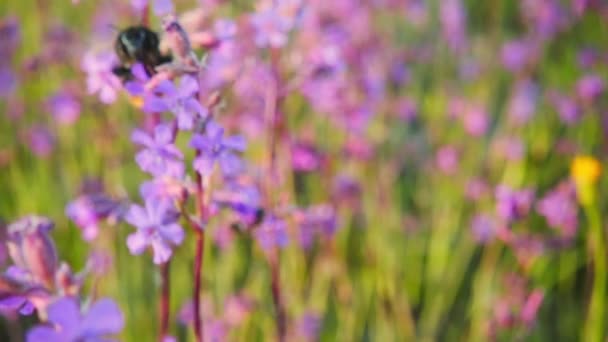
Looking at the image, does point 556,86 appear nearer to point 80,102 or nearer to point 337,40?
point 337,40

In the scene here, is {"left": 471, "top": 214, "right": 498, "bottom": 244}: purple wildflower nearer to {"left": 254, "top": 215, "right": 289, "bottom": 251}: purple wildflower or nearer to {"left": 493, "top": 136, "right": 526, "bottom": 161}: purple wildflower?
{"left": 493, "top": 136, "right": 526, "bottom": 161}: purple wildflower

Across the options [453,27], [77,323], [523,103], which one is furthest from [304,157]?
[453,27]

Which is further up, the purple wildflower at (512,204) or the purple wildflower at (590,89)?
the purple wildflower at (590,89)

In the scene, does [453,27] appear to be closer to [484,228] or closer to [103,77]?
[484,228]

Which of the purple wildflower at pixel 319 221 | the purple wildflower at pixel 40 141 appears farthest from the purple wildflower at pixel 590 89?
the purple wildflower at pixel 40 141

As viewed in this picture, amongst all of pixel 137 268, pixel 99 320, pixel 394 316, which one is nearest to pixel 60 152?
pixel 137 268

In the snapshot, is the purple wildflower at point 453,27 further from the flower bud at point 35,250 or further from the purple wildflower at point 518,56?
the flower bud at point 35,250

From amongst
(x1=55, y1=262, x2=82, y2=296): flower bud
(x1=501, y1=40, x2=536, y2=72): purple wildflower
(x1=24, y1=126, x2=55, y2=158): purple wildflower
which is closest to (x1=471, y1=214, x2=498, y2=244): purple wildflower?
(x1=501, y1=40, x2=536, y2=72): purple wildflower
